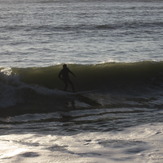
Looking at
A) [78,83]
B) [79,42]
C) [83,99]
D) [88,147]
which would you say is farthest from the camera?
[79,42]

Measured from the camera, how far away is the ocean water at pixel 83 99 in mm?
9992

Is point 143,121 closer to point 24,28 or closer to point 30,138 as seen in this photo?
point 30,138

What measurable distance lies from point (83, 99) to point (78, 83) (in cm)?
268

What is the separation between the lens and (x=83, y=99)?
670 inches

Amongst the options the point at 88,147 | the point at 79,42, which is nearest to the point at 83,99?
the point at 88,147

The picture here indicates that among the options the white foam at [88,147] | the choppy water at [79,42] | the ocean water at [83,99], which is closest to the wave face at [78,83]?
the ocean water at [83,99]

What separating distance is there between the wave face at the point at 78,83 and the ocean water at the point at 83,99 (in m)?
0.04

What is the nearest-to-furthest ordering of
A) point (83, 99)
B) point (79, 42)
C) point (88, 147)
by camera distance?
point (88, 147), point (83, 99), point (79, 42)

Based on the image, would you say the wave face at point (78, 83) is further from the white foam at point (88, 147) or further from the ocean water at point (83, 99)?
the white foam at point (88, 147)

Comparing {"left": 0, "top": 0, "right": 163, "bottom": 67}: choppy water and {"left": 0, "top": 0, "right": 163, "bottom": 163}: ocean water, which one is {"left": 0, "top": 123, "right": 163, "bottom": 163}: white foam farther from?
{"left": 0, "top": 0, "right": 163, "bottom": 67}: choppy water

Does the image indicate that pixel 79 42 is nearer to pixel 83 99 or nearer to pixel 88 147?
pixel 83 99

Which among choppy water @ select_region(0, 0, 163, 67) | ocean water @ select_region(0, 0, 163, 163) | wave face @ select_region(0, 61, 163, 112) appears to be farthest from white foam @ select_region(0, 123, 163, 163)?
choppy water @ select_region(0, 0, 163, 67)

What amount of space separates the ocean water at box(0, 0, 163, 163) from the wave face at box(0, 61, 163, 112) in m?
0.04

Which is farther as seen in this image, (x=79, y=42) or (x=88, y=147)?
(x=79, y=42)
